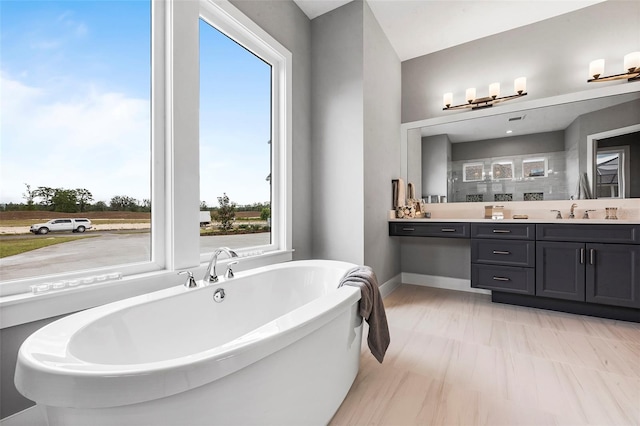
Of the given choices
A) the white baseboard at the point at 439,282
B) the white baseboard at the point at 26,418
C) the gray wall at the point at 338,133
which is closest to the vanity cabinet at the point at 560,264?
the white baseboard at the point at 439,282

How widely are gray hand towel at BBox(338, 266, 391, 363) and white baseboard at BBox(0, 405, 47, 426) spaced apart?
138 cm

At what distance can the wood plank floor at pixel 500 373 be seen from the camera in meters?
1.29

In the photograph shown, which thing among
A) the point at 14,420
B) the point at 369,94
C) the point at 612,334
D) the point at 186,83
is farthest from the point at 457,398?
the point at 369,94

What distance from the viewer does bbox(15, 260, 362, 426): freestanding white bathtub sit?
659mm

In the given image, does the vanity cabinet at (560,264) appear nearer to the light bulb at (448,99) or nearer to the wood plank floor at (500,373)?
the wood plank floor at (500,373)

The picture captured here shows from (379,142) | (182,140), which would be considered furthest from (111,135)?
(379,142)

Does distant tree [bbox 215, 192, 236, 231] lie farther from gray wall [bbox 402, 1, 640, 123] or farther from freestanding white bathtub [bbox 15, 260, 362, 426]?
gray wall [bbox 402, 1, 640, 123]

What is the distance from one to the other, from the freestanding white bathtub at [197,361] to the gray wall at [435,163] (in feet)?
8.01

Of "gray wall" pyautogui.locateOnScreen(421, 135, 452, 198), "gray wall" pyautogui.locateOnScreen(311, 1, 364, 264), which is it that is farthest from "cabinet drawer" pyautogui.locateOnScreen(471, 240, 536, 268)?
"gray wall" pyautogui.locateOnScreen(311, 1, 364, 264)

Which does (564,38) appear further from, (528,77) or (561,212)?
(561,212)

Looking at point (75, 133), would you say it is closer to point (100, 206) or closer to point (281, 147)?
point (100, 206)

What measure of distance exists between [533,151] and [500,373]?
7.75 feet

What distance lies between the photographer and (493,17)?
2.90m

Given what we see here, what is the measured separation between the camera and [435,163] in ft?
11.3
